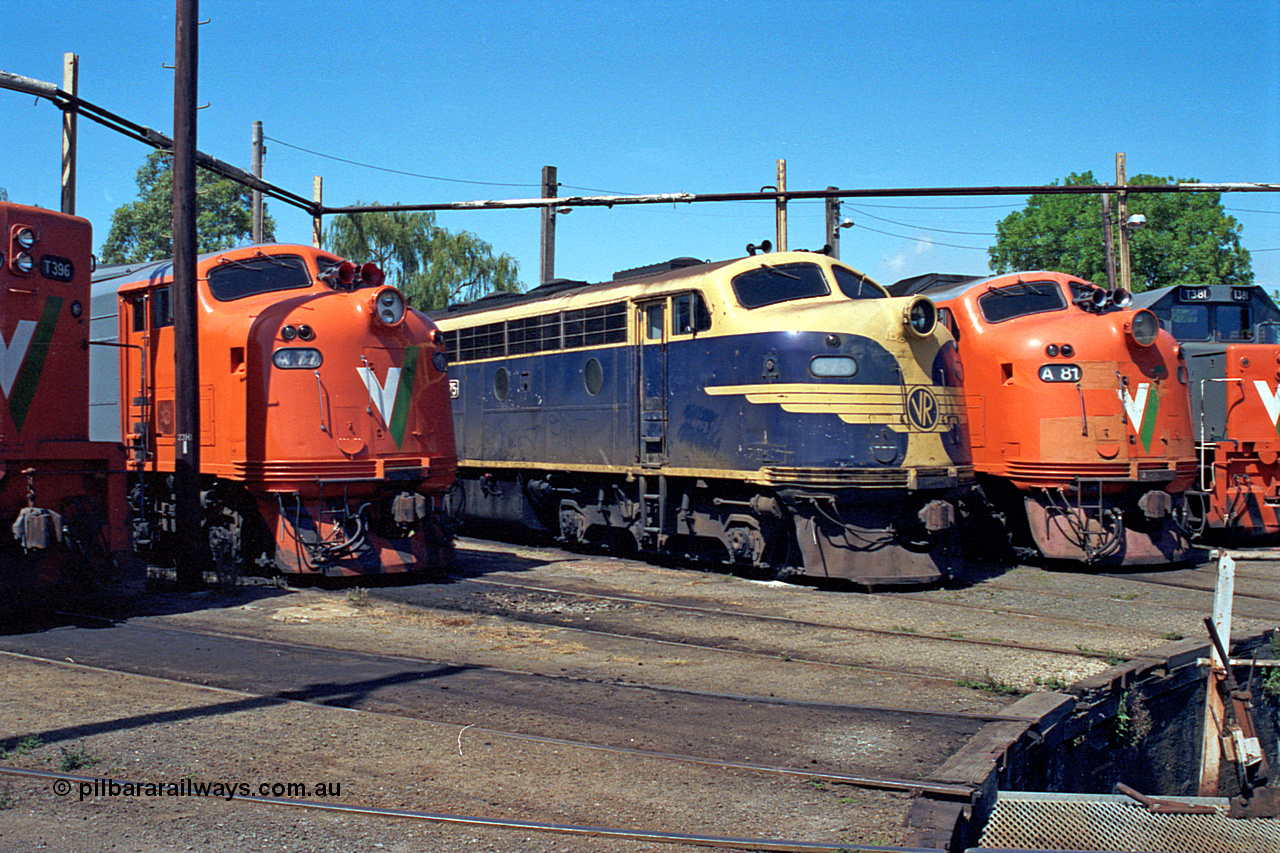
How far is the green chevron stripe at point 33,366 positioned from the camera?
918 cm

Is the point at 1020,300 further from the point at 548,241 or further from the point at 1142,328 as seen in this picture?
the point at 548,241

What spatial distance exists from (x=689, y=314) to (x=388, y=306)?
3.32m

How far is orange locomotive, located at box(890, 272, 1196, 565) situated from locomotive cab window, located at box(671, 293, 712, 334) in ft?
11.2

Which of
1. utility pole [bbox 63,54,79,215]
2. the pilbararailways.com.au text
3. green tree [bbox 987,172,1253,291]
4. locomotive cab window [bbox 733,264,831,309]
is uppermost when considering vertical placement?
green tree [bbox 987,172,1253,291]

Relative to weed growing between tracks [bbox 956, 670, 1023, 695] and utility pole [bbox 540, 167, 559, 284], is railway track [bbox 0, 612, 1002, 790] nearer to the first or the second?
weed growing between tracks [bbox 956, 670, 1023, 695]

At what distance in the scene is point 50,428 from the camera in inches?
372

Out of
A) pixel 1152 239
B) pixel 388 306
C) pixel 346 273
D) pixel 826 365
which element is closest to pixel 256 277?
pixel 346 273

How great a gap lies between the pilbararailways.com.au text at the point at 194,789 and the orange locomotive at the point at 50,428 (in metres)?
4.36

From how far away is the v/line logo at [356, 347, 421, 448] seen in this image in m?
11.3

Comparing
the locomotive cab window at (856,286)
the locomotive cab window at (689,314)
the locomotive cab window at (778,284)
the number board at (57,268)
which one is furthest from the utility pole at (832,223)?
the number board at (57,268)

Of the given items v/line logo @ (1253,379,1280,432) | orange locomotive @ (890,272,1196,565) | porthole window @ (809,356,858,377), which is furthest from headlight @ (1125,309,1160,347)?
porthole window @ (809,356,858,377)

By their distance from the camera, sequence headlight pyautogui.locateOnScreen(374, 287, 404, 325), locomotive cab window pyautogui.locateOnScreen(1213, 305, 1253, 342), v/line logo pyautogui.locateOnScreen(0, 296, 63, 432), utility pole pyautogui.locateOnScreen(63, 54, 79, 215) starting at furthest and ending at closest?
1. locomotive cab window pyautogui.locateOnScreen(1213, 305, 1253, 342)
2. utility pole pyautogui.locateOnScreen(63, 54, 79, 215)
3. headlight pyautogui.locateOnScreen(374, 287, 404, 325)
4. v/line logo pyautogui.locateOnScreen(0, 296, 63, 432)

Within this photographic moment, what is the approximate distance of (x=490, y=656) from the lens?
8141 mm

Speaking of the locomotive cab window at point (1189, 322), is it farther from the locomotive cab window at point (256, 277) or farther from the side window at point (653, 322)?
the locomotive cab window at point (256, 277)
